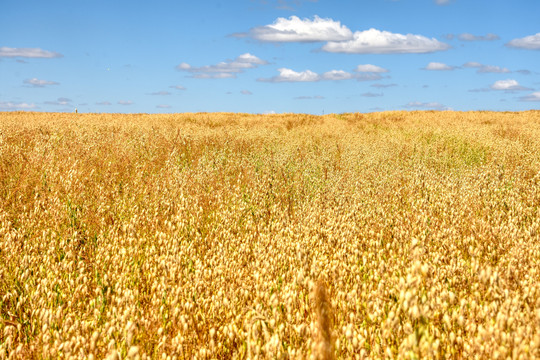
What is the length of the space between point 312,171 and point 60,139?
24.0ft

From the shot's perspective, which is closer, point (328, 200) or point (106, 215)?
point (106, 215)

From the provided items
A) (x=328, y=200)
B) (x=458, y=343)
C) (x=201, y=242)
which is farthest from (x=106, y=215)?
(x=458, y=343)

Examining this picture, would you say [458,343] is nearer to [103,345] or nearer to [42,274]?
[103,345]

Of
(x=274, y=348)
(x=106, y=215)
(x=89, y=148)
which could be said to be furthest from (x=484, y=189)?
(x=89, y=148)

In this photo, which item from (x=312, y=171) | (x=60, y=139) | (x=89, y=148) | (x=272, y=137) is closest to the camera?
(x=312, y=171)

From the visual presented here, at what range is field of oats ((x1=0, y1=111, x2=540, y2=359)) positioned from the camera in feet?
7.45

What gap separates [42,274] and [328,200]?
3723 mm

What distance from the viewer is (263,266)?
346cm

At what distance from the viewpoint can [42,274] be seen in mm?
3420

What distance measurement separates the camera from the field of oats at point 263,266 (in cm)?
227

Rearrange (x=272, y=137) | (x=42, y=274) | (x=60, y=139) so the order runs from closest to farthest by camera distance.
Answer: (x=42, y=274)
(x=60, y=139)
(x=272, y=137)

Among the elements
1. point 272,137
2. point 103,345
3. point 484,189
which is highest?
point 272,137

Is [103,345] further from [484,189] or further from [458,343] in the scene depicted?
[484,189]

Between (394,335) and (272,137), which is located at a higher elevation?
(272,137)
